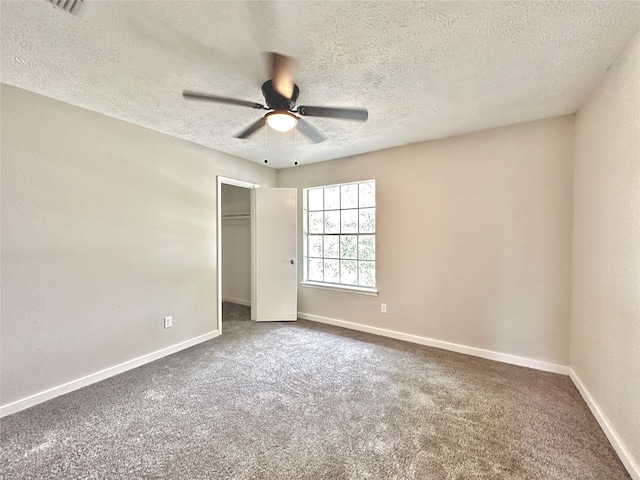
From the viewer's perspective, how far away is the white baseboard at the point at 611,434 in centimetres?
142

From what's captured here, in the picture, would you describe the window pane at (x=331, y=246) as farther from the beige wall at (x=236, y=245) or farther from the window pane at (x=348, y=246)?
the beige wall at (x=236, y=245)

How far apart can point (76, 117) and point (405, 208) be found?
335 centimetres

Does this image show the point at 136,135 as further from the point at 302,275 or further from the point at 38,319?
the point at 302,275

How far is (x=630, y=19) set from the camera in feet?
4.47

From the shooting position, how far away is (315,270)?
14.0 feet

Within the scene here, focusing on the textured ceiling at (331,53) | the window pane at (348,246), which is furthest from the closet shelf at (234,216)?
the textured ceiling at (331,53)

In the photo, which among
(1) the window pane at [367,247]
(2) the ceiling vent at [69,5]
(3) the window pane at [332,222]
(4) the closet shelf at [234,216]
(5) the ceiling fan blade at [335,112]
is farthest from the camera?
(4) the closet shelf at [234,216]

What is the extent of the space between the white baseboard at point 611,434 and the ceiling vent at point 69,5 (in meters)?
3.66

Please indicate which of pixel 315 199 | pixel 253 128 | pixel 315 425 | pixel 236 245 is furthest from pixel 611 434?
pixel 236 245

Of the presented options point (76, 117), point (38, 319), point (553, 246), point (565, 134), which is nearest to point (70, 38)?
point (76, 117)

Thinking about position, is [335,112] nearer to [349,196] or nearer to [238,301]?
[349,196]

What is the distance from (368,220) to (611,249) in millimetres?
2342

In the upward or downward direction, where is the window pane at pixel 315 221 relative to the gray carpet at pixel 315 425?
upward

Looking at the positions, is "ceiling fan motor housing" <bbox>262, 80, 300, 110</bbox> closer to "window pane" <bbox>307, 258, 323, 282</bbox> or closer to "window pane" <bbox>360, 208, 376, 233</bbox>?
"window pane" <bbox>360, 208, 376, 233</bbox>
